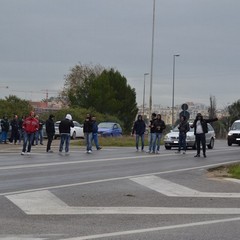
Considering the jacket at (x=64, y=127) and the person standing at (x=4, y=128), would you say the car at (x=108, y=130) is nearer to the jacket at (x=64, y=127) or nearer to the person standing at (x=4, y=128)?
the person standing at (x=4, y=128)

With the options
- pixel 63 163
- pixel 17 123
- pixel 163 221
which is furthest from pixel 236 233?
pixel 17 123

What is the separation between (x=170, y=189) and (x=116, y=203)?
2.44m

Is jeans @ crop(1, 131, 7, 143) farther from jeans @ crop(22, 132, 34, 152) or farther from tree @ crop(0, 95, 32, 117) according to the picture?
tree @ crop(0, 95, 32, 117)

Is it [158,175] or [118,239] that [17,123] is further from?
[118,239]

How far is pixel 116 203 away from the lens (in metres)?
11.2

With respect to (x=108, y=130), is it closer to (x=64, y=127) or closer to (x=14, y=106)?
(x=14, y=106)

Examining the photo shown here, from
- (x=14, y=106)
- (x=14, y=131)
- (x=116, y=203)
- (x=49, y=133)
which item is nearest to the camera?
(x=116, y=203)

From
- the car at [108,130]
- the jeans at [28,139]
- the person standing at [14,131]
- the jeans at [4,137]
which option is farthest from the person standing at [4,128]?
the car at [108,130]

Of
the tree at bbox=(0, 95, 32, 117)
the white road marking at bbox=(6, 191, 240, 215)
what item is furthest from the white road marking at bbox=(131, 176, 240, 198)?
the tree at bbox=(0, 95, 32, 117)

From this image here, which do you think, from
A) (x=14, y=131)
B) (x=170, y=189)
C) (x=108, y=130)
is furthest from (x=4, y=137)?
(x=170, y=189)

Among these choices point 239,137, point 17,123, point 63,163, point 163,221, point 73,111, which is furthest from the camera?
point 73,111

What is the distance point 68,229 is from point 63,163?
11.0 m

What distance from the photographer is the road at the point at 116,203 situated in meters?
8.58

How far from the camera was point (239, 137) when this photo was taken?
38.8m
